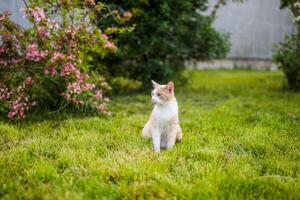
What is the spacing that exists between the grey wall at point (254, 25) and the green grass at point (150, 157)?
6423 millimetres

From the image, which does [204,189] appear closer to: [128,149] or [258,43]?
[128,149]

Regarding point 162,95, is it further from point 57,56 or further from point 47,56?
point 47,56

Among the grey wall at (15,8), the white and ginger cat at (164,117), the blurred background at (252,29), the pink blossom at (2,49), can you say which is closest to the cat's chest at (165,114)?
the white and ginger cat at (164,117)

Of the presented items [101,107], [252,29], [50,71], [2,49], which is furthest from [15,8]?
[252,29]

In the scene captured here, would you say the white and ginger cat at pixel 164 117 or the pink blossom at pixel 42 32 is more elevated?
the pink blossom at pixel 42 32

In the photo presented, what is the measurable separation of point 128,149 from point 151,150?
0.23m

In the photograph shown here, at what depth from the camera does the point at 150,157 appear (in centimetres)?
389

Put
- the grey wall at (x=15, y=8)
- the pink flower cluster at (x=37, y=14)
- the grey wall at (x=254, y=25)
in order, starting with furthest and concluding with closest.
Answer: the grey wall at (x=254, y=25), the grey wall at (x=15, y=8), the pink flower cluster at (x=37, y=14)

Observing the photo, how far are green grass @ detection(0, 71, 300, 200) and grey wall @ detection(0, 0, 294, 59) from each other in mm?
6423

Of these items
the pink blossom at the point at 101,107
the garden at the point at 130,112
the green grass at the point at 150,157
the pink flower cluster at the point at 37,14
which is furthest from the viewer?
the pink blossom at the point at 101,107

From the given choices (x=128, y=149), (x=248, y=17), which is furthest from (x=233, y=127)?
(x=248, y=17)

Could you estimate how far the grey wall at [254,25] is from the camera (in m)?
12.4

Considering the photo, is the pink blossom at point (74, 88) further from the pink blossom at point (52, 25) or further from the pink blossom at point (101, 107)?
the pink blossom at point (52, 25)

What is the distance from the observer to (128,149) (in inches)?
A: 166
